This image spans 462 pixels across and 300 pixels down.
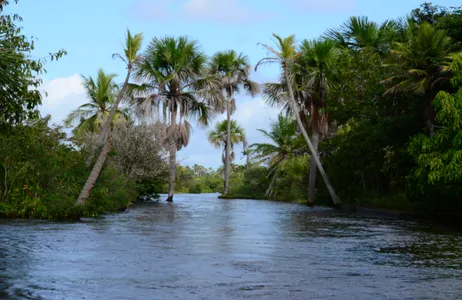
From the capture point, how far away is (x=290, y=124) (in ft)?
182

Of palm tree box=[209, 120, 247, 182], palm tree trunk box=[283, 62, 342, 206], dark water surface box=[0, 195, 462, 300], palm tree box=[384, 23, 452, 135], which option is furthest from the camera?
palm tree box=[209, 120, 247, 182]

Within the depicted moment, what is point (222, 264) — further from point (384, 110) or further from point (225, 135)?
point (225, 135)

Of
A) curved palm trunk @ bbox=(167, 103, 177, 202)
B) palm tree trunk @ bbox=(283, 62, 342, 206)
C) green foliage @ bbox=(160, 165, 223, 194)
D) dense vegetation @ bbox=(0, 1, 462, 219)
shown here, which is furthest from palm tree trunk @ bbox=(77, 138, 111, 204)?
green foliage @ bbox=(160, 165, 223, 194)

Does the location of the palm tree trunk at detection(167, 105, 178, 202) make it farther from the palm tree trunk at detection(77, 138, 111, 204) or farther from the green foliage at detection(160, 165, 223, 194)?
the green foliage at detection(160, 165, 223, 194)

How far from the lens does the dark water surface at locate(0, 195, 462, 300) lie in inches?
327

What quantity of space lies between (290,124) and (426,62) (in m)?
28.6

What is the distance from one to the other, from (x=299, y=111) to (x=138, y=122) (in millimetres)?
11024

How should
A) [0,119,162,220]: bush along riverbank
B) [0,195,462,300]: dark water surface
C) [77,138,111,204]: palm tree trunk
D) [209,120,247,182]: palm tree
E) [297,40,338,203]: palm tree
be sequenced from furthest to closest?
A: [209,120,247,182]: palm tree → [297,40,338,203]: palm tree → [77,138,111,204]: palm tree trunk → [0,119,162,220]: bush along riverbank → [0,195,462,300]: dark water surface

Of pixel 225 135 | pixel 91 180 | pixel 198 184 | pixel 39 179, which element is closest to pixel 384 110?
pixel 91 180

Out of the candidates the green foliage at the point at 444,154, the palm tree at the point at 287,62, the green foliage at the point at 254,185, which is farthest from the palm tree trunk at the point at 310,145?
the green foliage at the point at 254,185

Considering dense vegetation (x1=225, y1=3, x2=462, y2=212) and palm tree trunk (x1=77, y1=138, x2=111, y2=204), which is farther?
palm tree trunk (x1=77, y1=138, x2=111, y2=204)

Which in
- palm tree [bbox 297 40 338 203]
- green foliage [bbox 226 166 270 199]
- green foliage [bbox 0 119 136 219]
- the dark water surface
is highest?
palm tree [bbox 297 40 338 203]

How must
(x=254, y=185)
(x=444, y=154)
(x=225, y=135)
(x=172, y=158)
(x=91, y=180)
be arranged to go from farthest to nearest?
(x=225, y=135)
(x=254, y=185)
(x=172, y=158)
(x=91, y=180)
(x=444, y=154)

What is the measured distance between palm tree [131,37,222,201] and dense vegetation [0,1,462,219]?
0.09 m
